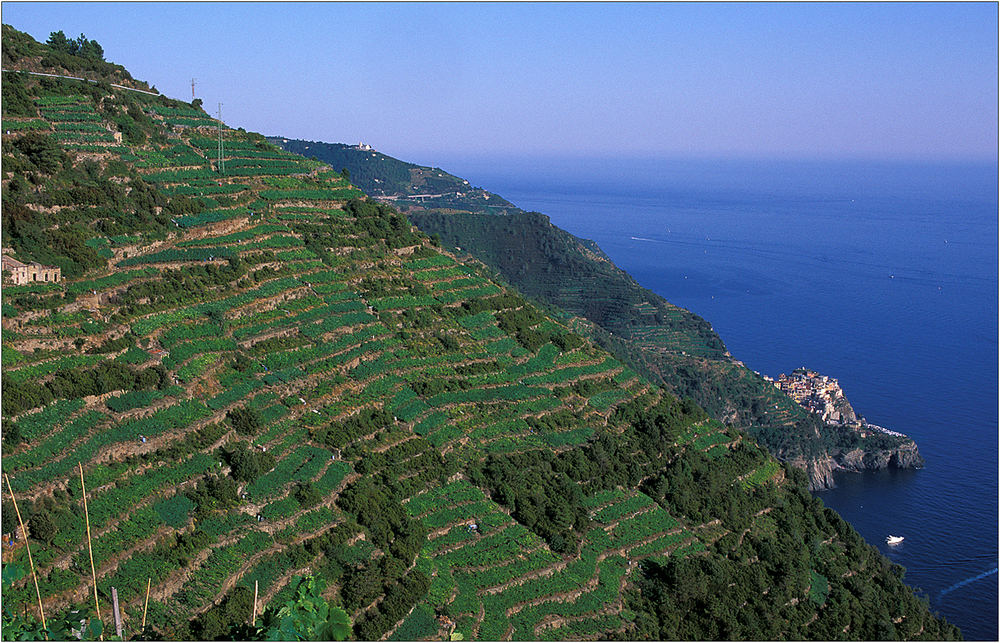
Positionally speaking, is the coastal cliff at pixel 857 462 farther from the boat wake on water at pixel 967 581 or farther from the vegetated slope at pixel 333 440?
the vegetated slope at pixel 333 440

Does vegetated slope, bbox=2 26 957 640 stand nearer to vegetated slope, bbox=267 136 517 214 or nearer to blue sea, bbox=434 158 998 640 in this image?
blue sea, bbox=434 158 998 640

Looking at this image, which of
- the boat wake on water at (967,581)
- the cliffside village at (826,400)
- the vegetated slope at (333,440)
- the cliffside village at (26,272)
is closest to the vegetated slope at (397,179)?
the cliffside village at (826,400)

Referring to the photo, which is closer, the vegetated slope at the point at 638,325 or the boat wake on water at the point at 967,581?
the boat wake on water at the point at 967,581

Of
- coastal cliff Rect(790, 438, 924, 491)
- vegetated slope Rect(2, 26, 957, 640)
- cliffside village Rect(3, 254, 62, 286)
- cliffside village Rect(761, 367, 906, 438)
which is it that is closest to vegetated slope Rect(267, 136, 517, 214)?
cliffside village Rect(761, 367, 906, 438)

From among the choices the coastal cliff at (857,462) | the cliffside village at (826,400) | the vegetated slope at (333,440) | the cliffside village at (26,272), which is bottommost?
the coastal cliff at (857,462)

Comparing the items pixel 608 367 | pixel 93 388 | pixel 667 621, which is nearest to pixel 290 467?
pixel 93 388

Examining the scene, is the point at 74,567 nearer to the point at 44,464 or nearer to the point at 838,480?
the point at 44,464

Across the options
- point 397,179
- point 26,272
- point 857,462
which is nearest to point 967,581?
point 857,462

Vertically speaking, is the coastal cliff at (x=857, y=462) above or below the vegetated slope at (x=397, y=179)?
below
